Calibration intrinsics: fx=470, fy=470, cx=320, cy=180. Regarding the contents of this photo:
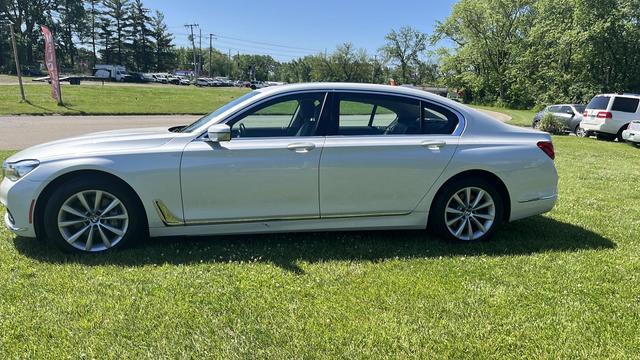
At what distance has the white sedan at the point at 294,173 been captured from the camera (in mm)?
4070

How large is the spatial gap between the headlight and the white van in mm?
19005

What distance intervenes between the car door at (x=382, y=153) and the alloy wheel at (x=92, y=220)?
183 cm

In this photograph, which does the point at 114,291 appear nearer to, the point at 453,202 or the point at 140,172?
the point at 140,172

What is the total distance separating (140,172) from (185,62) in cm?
13253

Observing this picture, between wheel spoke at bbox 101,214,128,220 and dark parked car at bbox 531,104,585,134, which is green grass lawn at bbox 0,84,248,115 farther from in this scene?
wheel spoke at bbox 101,214,128,220

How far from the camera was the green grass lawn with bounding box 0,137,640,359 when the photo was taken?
2.83 metres

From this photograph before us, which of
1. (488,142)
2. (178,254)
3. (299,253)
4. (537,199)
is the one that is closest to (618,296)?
(537,199)

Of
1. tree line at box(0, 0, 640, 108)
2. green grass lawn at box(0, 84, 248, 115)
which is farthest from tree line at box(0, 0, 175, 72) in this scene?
green grass lawn at box(0, 84, 248, 115)

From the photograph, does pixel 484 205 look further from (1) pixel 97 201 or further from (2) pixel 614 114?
(2) pixel 614 114

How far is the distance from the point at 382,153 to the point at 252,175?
3.99ft

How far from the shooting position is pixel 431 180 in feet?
14.7

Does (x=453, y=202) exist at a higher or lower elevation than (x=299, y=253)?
higher

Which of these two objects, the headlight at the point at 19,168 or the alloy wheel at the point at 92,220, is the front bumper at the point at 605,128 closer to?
the alloy wheel at the point at 92,220

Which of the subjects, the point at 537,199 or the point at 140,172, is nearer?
the point at 140,172
